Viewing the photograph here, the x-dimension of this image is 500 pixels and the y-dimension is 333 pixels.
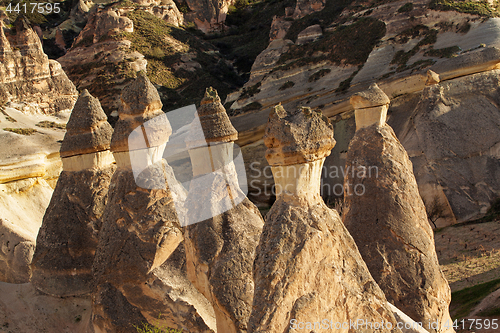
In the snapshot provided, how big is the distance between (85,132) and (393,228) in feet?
12.9

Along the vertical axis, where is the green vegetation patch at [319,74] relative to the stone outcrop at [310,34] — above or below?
below

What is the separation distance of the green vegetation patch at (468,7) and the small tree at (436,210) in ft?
24.6

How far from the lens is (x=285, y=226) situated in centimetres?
287

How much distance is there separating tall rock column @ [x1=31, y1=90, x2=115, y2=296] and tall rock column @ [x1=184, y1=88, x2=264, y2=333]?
77.1 inches

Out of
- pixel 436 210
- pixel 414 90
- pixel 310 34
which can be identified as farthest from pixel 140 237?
pixel 310 34

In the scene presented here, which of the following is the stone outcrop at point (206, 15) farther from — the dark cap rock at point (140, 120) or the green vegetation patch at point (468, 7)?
the dark cap rock at point (140, 120)

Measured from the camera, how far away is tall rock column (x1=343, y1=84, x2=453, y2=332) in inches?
173

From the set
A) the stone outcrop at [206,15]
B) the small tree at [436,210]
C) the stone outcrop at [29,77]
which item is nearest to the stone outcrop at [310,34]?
the small tree at [436,210]

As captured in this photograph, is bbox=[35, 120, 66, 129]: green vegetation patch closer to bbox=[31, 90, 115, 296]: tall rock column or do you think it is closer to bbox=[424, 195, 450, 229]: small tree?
bbox=[31, 90, 115, 296]: tall rock column

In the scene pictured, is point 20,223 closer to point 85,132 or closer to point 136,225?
point 85,132

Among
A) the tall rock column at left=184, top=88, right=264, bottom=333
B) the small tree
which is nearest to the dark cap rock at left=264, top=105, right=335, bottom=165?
the tall rock column at left=184, top=88, right=264, bottom=333

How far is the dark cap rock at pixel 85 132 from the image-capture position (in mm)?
5855

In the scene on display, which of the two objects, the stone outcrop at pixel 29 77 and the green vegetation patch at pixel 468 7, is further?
the green vegetation patch at pixel 468 7

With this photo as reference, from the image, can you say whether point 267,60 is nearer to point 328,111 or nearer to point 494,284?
point 328,111
